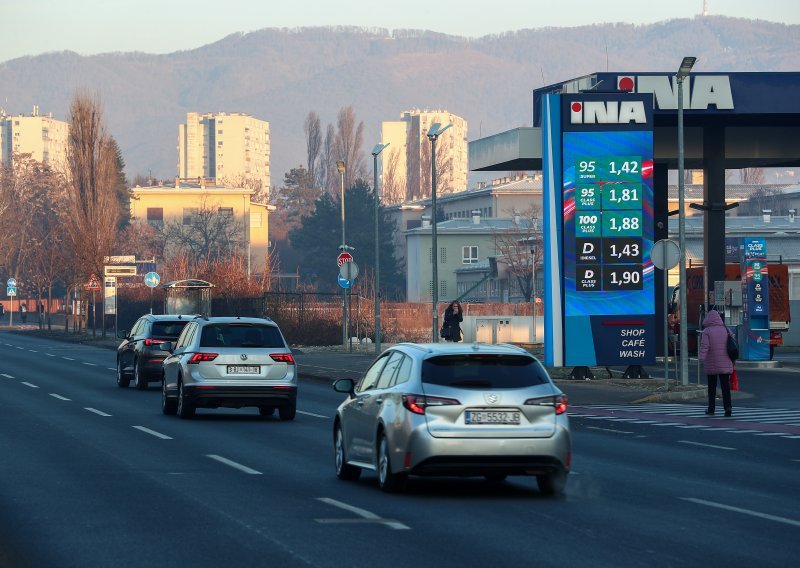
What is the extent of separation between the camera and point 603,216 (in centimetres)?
3597

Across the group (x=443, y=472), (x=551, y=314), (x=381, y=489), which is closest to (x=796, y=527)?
(x=443, y=472)

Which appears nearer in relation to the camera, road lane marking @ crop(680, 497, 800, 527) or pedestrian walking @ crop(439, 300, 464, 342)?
road lane marking @ crop(680, 497, 800, 527)

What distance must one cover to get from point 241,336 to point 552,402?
12047 mm

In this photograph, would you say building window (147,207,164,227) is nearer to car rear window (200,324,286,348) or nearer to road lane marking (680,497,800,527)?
car rear window (200,324,286,348)

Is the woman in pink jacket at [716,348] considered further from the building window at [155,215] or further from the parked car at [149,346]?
the building window at [155,215]

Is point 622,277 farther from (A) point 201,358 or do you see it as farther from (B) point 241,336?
(A) point 201,358

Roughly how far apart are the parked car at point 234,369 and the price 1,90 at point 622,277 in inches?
454

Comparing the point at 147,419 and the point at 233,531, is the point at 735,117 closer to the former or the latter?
the point at 147,419

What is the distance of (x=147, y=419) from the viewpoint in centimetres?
2591

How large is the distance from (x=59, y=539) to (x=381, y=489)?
14.1 feet

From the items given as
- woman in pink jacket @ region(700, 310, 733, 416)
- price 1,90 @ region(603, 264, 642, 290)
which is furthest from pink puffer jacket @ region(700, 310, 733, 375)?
price 1,90 @ region(603, 264, 642, 290)

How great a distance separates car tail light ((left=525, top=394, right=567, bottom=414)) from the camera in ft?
48.5

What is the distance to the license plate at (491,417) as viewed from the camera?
576 inches

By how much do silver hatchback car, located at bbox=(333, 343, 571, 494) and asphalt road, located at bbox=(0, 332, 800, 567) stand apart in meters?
0.35
